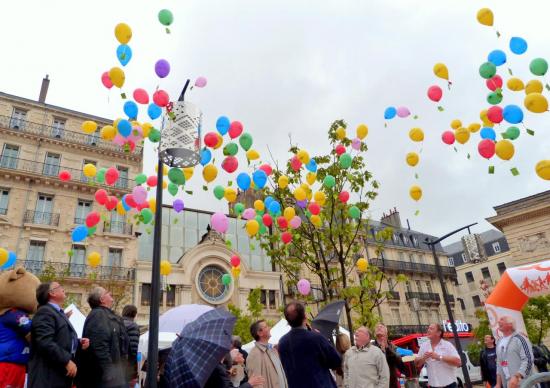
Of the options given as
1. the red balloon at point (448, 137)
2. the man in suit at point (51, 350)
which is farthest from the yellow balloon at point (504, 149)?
the man in suit at point (51, 350)

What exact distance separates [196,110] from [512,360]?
572 cm

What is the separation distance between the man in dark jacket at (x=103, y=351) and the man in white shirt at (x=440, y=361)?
14.0 ft

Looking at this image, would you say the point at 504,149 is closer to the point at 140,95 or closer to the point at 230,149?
the point at 230,149

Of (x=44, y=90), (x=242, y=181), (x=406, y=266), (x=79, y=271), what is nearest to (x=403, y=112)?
(x=242, y=181)

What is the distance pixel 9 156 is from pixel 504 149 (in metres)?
24.2

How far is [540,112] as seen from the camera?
6.92m

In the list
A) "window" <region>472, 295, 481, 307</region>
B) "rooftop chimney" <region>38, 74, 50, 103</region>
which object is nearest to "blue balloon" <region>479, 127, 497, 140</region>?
"rooftop chimney" <region>38, 74, 50, 103</region>

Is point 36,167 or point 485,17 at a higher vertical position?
point 36,167

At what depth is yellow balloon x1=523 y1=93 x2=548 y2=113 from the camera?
6.88 metres

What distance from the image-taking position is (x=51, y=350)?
3.40 meters

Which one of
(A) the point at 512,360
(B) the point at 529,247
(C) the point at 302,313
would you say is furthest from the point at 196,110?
(B) the point at 529,247

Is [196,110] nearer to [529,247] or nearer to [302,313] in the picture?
[302,313]

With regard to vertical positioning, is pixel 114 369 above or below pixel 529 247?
below

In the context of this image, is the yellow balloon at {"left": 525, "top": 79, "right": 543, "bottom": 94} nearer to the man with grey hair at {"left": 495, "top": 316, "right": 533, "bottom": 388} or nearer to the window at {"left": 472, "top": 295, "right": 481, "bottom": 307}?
the man with grey hair at {"left": 495, "top": 316, "right": 533, "bottom": 388}
